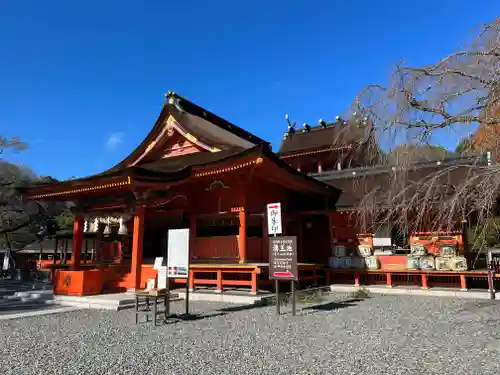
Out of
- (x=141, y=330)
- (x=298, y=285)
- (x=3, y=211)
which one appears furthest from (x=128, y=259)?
(x=3, y=211)

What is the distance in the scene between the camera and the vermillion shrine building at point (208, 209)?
11.3 metres

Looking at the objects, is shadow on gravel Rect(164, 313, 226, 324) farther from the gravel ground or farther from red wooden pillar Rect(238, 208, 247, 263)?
red wooden pillar Rect(238, 208, 247, 263)

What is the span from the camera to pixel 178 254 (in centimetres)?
852

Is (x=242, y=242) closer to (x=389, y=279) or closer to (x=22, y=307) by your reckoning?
(x=389, y=279)

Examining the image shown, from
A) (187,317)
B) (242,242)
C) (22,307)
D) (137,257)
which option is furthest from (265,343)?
(22,307)

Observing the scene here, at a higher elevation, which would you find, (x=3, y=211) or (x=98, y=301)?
(x=3, y=211)

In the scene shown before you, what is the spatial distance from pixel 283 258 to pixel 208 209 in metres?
5.15

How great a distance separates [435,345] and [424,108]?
11.8 feet

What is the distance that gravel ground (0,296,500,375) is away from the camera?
4.66m

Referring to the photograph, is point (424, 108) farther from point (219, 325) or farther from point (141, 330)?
point (141, 330)

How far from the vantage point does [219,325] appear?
737 centimetres

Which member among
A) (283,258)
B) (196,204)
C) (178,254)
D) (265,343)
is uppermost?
(196,204)

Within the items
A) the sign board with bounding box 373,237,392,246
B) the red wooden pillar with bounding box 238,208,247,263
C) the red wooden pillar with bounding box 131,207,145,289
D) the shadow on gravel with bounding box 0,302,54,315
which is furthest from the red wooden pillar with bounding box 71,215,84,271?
the sign board with bounding box 373,237,392,246

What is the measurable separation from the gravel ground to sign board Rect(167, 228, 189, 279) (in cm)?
115
